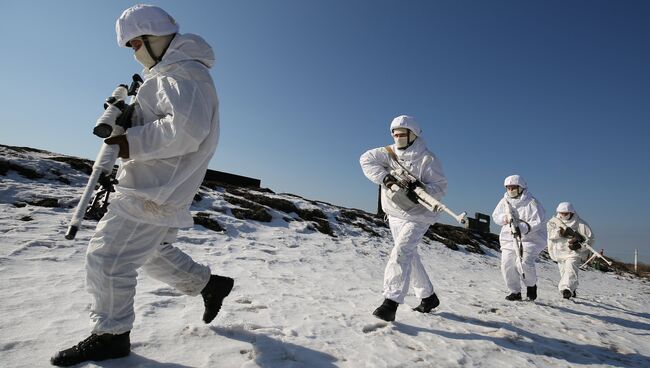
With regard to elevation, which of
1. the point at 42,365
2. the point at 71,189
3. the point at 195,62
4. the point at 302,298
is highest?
the point at 195,62

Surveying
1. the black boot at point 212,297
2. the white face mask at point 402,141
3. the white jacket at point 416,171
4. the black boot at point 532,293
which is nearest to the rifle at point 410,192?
the white jacket at point 416,171

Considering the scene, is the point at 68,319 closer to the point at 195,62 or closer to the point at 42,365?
the point at 42,365

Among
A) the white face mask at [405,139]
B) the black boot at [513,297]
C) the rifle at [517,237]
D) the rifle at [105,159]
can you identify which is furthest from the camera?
the rifle at [517,237]

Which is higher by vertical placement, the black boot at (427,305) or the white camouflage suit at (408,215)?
the white camouflage suit at (408,215)

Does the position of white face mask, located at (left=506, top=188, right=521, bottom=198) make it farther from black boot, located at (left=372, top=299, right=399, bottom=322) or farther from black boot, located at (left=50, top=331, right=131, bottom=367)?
black boot, located at (left=50, top=331, right=131, bottom=367)

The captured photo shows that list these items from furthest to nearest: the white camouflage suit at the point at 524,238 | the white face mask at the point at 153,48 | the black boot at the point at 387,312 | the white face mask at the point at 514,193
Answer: the white face mask at the point at 514,193
the white camouflage suit at the point at 524,238
the black boot at the point at 387,312
the white face mask at the point at 153,48

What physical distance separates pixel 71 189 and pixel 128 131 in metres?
8.89

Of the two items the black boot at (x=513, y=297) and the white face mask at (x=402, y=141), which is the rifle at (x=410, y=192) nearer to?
the white face mask at (x=402, y=141)

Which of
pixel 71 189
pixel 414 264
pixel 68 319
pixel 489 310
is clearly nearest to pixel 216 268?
pixel 68 319

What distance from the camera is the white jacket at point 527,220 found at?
6.57m

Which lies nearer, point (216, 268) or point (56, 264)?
point (56, 264)

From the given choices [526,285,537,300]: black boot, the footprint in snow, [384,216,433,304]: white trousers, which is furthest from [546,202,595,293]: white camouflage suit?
the footprint in snow

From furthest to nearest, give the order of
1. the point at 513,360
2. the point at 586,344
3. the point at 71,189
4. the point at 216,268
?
1. the point at 71,189
2. the point at 216,268
3. the point at 586,344
4. the point at 513,360

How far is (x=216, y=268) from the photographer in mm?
5492
